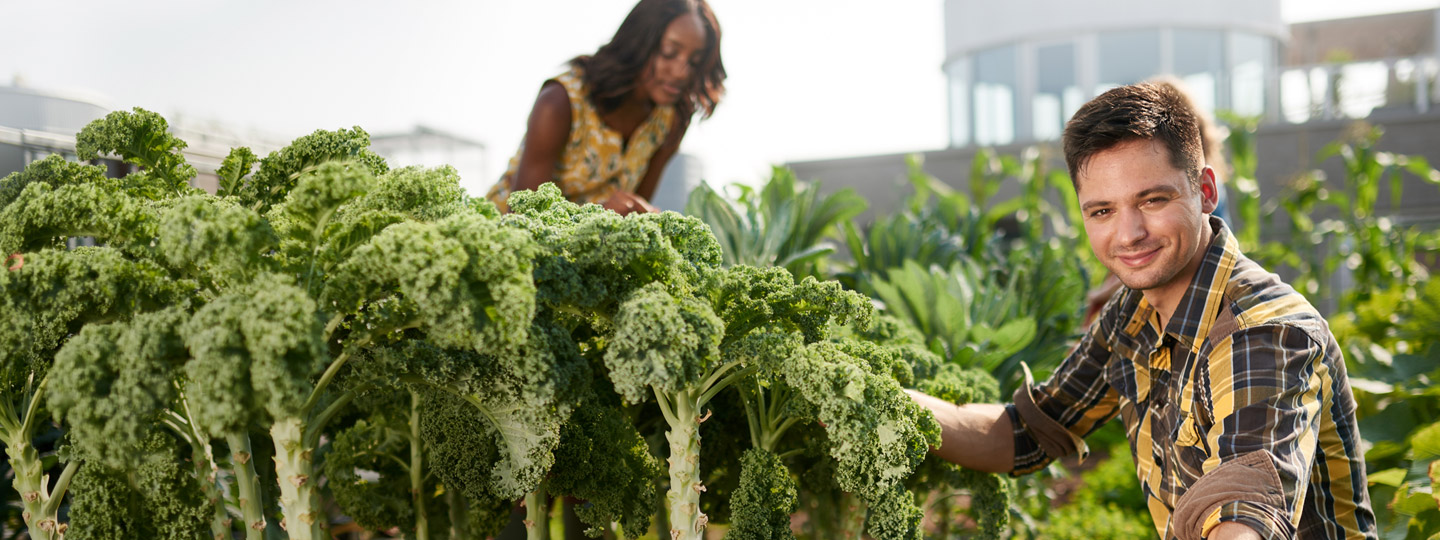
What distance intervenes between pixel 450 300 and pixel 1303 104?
1010 cm

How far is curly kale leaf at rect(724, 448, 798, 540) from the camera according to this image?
1.02 metres

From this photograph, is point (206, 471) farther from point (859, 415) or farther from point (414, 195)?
point (859, 415)

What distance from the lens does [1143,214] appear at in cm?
118

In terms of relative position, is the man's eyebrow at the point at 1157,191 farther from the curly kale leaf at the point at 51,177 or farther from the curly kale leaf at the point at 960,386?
the curly kale leaf at the point at 51,177

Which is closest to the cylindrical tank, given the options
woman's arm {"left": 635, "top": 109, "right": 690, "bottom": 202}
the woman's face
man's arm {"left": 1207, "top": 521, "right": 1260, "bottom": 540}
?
woman's arm {"left": 635, "top": 109, "right": 690, "bottom": 202}

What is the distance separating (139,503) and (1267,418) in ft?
4.23

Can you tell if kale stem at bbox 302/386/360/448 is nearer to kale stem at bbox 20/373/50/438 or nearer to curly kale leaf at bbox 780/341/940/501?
kale stem at bbox 20/373/50/438

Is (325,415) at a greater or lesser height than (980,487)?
greater

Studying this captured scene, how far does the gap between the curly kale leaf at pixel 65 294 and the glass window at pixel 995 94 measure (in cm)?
998

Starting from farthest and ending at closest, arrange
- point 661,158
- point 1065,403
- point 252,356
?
point 661,158 < point 1065,403 < point 252,356

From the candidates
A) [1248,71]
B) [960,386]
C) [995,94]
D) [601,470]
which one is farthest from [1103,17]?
[601,470]

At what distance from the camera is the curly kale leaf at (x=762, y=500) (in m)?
1.02

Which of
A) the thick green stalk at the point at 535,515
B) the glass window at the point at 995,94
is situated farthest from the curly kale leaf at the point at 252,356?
the glass window at the point at 995,94

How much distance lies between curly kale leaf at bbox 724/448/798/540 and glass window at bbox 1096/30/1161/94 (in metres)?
10.0
